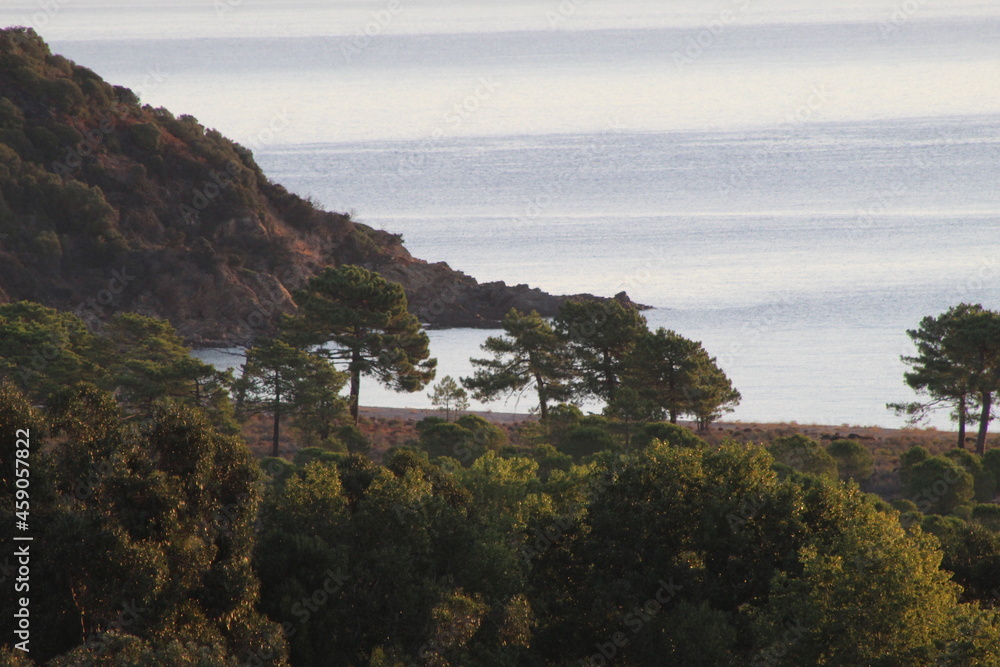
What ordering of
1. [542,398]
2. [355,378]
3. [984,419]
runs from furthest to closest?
1. [355,378]
2. [542,398]
3. [984,419]

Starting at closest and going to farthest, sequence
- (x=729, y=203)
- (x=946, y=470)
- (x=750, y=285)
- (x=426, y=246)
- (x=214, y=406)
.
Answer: (x=946, y=470), (x=214, y=406), (x=750, y=285), (x=426, y=246), (x=729, y=203)

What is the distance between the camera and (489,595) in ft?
81.2

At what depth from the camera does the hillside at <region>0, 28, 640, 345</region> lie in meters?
97.2

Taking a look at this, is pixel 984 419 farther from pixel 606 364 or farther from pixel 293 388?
pixel 293 388

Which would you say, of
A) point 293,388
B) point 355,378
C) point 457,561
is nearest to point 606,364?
point 355,378

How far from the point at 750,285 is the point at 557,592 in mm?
99430

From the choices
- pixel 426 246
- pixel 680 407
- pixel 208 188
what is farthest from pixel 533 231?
pixel 680 407

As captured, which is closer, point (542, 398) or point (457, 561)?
point (457, 561)

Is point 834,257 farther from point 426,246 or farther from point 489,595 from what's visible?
point 489,595

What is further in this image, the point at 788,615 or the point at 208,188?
the point at 208,188

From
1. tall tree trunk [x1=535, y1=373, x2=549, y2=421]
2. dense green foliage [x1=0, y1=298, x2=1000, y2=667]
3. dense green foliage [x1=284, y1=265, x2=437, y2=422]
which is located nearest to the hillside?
dense green foliage [x1=284, y1=265, x2=437, y2=422]

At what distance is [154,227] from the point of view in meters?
107

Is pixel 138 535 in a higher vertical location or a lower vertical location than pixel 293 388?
lower

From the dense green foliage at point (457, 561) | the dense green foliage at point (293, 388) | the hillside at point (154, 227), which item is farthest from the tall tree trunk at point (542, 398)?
the hillside at point (154, 227)
